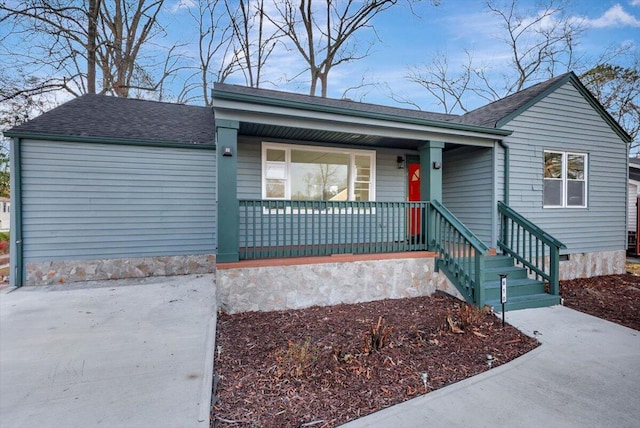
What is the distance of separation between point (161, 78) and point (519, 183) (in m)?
15.2

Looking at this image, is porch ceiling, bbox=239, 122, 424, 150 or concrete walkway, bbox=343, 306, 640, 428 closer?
concrete walkway, bbox=343, 306, 640, 428

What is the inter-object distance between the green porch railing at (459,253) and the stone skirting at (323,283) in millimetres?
245

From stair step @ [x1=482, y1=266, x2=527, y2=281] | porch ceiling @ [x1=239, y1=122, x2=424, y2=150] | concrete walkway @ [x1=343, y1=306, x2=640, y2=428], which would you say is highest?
porch ceiling @ [x1=239, y1=122, x2=424, y2=150]

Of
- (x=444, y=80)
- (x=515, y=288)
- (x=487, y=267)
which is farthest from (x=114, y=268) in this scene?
(x=444, y=80)

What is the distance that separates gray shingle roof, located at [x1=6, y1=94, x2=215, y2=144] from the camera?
6019mm

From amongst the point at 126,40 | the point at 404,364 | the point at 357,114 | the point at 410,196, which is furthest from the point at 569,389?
the point at 126,40

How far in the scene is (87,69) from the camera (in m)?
11.4

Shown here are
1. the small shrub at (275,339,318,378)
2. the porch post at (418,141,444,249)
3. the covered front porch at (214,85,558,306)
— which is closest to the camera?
the small shrub at (275,339,318,378)

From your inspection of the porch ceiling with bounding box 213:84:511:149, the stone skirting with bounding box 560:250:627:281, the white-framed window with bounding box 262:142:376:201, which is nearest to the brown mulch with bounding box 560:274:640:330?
the stone skirting with bounding box 560:250:627:281

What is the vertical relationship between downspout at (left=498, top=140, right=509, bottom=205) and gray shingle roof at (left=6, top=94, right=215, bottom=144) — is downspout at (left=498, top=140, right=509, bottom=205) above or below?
below

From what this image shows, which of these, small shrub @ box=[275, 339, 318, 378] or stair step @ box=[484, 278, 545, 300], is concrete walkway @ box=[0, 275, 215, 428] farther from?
stair step @ box=[484, 278, 545, 300]

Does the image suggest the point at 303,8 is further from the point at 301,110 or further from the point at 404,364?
the point at 404,364

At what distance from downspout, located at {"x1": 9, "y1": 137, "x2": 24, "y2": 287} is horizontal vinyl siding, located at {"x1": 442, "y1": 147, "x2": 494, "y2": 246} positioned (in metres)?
8.76

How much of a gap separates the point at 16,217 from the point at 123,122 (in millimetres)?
2710
